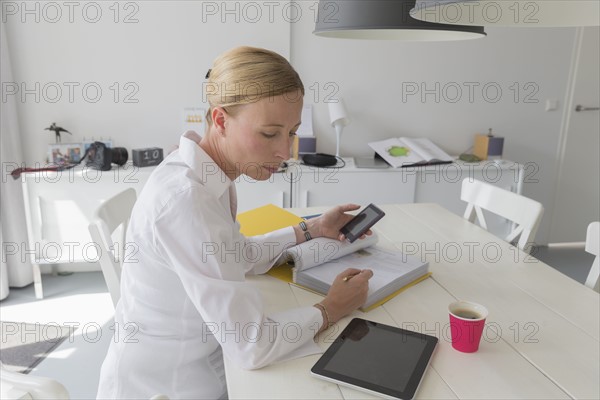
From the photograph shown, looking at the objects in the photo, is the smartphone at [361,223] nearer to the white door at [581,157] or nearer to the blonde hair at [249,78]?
the blonde hair at [249,78]

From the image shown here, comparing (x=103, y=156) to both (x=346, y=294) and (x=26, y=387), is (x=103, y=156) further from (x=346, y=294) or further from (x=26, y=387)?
(x=26, y=387)

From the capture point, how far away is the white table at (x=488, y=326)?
3.14ft

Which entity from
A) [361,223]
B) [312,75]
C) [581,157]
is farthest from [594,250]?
[581,157]

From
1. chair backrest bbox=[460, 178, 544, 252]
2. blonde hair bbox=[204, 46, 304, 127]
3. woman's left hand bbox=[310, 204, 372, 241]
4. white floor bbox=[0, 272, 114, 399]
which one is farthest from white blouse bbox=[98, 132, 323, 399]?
white floor bbox=[0, 272, 114, 399]

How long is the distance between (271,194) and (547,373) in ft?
7.10

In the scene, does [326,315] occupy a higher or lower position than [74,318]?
higher

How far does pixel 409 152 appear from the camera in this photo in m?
3.23

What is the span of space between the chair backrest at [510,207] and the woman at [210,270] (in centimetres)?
83

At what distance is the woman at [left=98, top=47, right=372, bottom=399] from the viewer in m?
1.02

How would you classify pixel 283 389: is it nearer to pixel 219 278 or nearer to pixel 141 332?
pixel 219 278

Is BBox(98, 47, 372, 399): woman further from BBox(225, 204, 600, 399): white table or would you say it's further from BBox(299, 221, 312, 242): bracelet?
BBox(299, 221, 312, 242): bracelet

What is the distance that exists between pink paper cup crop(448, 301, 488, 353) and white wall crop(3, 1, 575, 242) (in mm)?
2377

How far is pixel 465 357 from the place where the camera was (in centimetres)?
106

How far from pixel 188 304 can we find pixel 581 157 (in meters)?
3.47
